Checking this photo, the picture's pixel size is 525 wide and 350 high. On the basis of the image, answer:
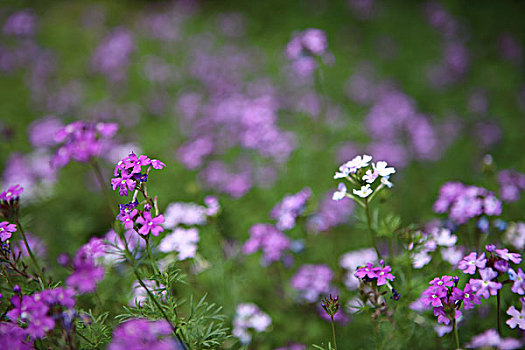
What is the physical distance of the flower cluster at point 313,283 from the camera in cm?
299

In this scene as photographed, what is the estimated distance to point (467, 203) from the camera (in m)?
2.53

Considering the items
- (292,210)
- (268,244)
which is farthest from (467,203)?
(268,244)

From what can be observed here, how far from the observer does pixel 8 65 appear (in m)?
7.25

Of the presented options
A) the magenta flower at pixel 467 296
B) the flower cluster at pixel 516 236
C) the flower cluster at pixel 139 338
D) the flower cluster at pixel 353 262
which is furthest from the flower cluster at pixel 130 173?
the flower cluster at pixel 516 236

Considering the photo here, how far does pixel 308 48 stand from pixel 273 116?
81 centimetres

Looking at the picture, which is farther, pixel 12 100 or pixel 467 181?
pixel 12 100

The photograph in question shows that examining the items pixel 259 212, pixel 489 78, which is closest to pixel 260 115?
pixel 259 212

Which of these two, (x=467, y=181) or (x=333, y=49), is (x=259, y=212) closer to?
(x=467, y=181)

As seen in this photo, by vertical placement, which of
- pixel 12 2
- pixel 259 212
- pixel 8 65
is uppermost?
pixel 12 2

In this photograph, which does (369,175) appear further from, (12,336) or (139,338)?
(12,336)

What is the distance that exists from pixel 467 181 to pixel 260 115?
2425 mm

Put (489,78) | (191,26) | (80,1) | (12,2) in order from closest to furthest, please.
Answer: (489,78), (191,26), (12,2), (80,1)

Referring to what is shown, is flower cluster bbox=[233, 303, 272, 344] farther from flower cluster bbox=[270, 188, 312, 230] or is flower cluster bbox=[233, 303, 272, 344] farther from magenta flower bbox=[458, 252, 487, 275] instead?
magenta flower bbox=[458, 252, 487, 275]

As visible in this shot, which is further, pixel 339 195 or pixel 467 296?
pixel 339 195
